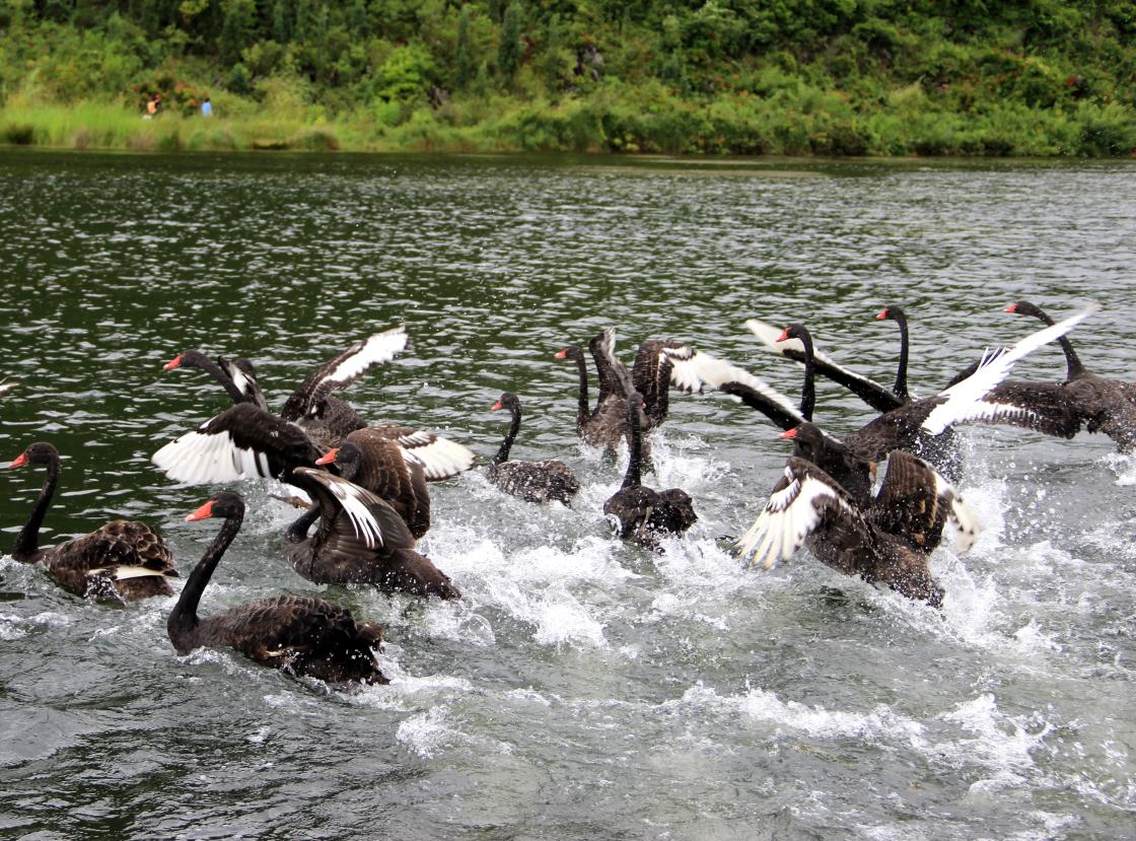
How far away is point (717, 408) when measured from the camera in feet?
52.9

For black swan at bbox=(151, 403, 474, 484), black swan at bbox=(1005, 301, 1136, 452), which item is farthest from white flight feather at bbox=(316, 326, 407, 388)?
black swan at bbox=(1005, 301, 1136, 452)

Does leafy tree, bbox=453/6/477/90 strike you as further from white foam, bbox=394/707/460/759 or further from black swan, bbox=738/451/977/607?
white foam, bbox=394/707/460/759

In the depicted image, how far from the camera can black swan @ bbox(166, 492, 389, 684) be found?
8.57m

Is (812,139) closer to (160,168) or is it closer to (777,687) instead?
(160,168)

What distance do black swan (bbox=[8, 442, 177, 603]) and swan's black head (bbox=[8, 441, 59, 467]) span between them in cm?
121

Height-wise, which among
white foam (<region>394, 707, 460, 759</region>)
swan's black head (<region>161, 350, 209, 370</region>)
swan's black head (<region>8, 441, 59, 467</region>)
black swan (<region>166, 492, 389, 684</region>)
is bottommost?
white foam (<region>394, 707, 460, 759</region>)

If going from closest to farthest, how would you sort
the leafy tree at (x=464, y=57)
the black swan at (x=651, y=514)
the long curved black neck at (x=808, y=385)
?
the black swan at (x=651, y=514)
the long curved black neck at (x=808, y=385)
the leafy tree at (x=464, y=57)

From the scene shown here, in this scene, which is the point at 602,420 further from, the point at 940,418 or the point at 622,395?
the point at 940,418

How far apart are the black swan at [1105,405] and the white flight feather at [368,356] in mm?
7326

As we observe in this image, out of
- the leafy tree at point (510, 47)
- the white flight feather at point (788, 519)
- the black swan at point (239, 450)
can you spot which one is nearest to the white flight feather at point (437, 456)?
the black swan at point (239, 450)

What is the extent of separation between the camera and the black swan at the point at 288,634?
857cm

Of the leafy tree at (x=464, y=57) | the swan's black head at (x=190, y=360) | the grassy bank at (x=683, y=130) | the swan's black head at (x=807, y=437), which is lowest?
the swan's black head at (x=807, y=437)

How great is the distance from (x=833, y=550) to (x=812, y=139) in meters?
48.7

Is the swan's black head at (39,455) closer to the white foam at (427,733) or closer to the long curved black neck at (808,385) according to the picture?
the white foam at (427,733)
